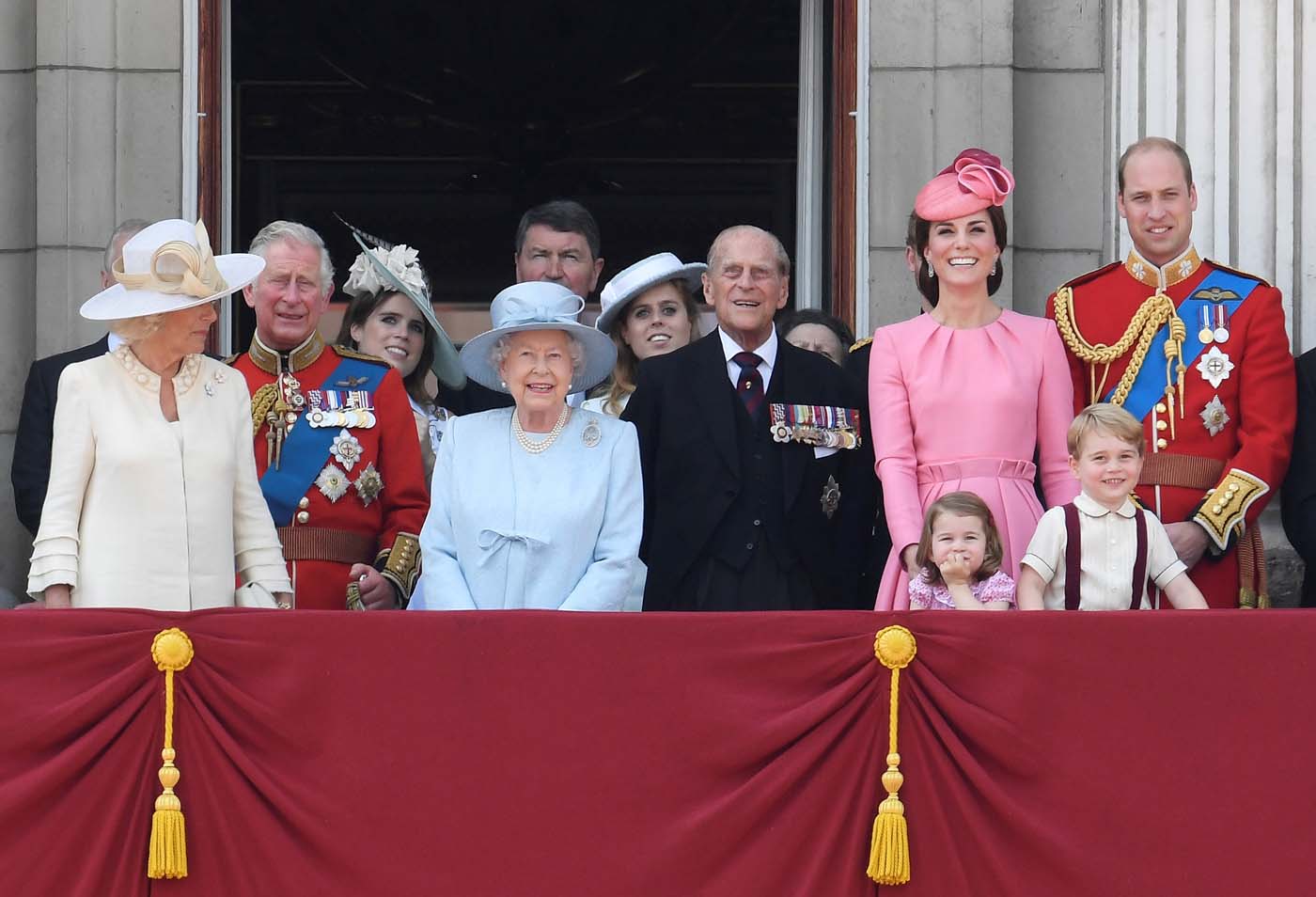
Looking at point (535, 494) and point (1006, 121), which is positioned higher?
point (1006, 121)

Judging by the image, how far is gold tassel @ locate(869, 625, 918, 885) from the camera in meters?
4.54

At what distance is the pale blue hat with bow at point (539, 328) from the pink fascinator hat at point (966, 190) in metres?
0.87

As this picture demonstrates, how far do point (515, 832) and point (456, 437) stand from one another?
1.13 meters

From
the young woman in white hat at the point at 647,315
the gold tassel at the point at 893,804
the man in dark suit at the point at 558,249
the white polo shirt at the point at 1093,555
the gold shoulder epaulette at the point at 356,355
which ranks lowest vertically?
the gold tassel at the point at 893,804

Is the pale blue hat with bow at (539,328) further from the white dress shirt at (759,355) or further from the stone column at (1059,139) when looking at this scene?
the stone column at (1059,139)

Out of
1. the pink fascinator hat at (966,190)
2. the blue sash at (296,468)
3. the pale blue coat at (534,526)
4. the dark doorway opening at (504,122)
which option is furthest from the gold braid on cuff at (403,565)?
the dark doorway opening at (504,122)

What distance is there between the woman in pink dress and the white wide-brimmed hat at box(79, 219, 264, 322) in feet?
5.37

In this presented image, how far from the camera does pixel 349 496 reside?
19.5 ft

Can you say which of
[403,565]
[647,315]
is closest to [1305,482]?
[647,315]

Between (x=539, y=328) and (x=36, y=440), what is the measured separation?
1.55 m

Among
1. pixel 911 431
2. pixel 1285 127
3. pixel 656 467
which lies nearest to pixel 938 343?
pixel 911 431

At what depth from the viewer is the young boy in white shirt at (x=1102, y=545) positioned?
5.04m

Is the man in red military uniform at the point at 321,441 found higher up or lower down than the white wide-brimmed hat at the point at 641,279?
lower down

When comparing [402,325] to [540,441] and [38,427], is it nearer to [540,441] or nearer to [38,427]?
[38,427]
